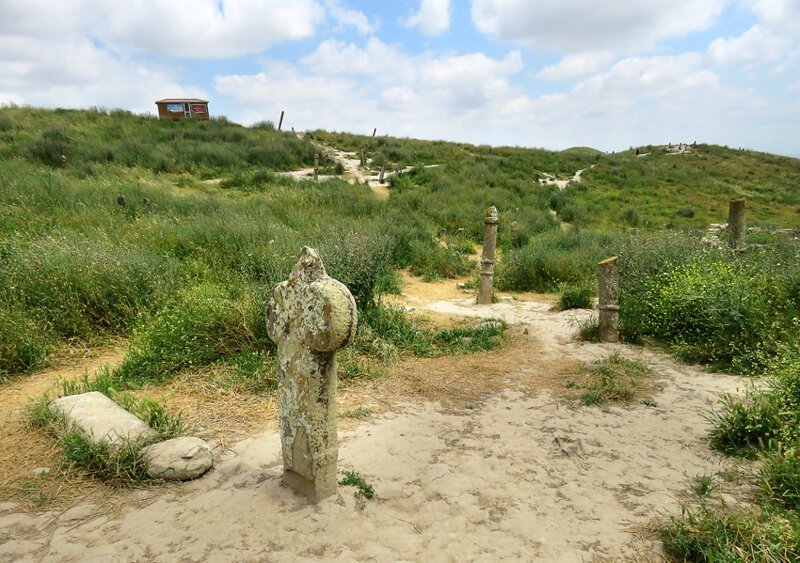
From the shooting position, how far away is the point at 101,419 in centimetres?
360

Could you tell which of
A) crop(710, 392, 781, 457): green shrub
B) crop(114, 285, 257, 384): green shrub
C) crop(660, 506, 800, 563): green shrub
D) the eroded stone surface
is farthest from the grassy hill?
crop(710, 392, 781, 457): green shrub

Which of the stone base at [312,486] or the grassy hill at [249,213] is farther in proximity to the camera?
the grassy hill at [249,213]

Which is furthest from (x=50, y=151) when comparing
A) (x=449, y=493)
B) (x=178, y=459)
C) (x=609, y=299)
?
(x=449, y=493)

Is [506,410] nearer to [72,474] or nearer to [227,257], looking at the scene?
[72,474]

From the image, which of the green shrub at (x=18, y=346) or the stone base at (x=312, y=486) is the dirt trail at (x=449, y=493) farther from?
the green shrub at (x=18, y=346)

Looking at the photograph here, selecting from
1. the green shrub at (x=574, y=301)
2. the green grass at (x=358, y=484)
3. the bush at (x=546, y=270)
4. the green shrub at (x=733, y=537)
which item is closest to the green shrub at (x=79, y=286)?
the green grass at (x=358, y=484)

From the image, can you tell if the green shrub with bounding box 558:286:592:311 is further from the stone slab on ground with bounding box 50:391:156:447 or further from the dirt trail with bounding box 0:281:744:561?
the stone slab on ground with bounding box 50:391:156:447

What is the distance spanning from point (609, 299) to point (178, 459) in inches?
213

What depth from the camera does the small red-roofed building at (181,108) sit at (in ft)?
93.1

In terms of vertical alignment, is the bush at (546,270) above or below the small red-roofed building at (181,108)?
below

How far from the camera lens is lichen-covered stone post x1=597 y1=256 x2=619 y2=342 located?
632 centimetres

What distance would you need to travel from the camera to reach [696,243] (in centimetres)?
837

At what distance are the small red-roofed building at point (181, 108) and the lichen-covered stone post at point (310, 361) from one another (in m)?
30.1

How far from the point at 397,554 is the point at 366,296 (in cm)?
446
